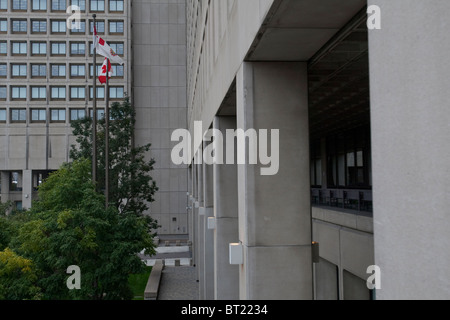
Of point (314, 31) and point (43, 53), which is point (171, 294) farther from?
point (43, 53)

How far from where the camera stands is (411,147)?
2174mm

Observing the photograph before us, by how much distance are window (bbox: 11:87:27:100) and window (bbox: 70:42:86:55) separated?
7.26 m

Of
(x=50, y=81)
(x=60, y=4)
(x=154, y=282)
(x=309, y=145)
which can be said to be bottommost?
(x=154, y=282)

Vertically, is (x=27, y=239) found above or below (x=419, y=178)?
below

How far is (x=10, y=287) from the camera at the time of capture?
15.1 meters

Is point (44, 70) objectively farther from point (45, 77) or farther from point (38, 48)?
point (38, 48)

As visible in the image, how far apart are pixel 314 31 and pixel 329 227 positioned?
9808 millimetres

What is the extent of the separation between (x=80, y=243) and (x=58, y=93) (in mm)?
43121

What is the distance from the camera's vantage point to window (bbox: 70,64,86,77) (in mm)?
55000

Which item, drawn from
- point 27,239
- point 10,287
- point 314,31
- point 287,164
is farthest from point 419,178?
point 27,239

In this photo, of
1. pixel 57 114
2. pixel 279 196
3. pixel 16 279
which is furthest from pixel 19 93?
pixel 279 196

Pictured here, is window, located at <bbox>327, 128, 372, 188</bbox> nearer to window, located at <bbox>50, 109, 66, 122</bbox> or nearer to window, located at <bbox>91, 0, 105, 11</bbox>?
window, located at <bbox>50, 109, 66, 122</bbox>

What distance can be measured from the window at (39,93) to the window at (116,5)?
495 inches

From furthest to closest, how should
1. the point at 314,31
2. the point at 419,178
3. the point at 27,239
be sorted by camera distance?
the point at 27,239, the point at 314,31, the point at 419,178
